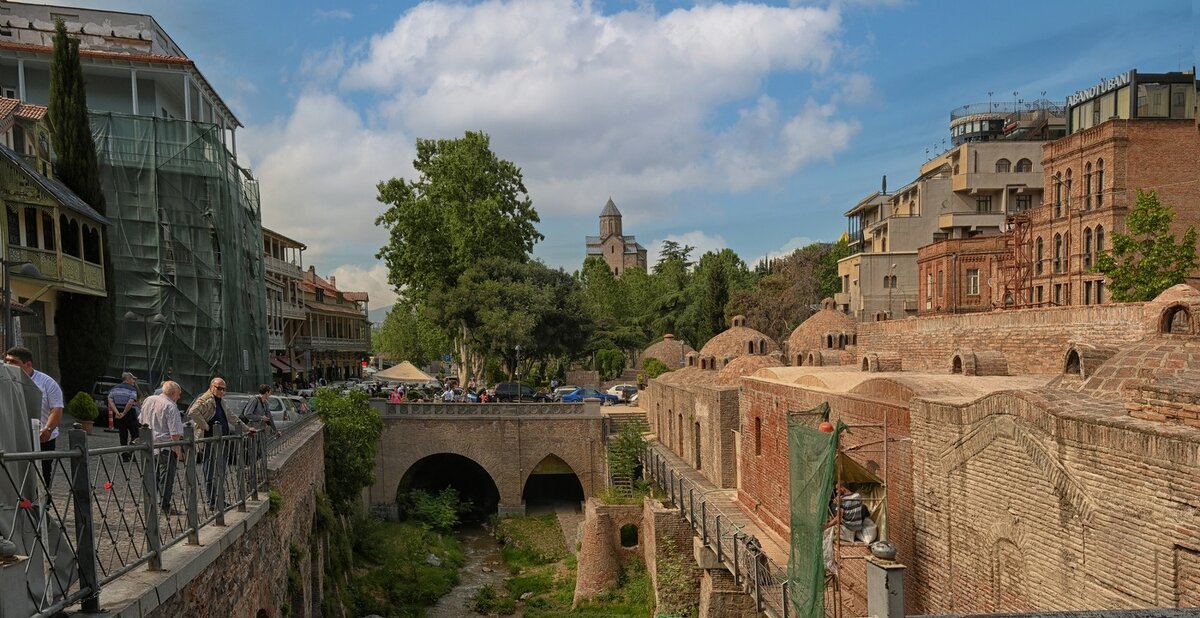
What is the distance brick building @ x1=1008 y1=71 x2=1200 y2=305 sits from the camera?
24766 mm

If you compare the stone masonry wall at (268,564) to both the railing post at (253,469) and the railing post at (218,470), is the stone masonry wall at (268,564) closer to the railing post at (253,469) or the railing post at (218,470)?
the railing post at (253,469)

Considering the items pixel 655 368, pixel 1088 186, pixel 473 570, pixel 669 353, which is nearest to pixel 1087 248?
pixel 1088 186

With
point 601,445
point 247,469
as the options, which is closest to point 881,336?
point 601,445

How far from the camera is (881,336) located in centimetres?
2350

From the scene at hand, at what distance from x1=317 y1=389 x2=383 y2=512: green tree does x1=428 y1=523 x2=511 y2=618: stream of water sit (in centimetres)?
408

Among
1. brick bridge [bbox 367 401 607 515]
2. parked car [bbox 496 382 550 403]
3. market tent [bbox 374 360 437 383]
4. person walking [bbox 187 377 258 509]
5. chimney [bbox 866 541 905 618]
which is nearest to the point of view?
chimney [bbox 866 541 905 618]

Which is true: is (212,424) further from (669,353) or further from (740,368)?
(669,353)

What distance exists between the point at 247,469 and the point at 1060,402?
380 inches

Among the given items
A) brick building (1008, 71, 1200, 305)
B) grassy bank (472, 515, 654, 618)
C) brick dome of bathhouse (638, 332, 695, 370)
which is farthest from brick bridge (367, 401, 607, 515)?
brick building (1008, 71, 1200, 305)

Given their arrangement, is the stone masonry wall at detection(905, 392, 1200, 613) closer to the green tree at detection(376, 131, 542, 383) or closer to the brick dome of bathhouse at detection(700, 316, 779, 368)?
the brick dome of bathhouse at detection(700, 316, 779, 368)

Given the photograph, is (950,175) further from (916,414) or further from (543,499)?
(916,414)

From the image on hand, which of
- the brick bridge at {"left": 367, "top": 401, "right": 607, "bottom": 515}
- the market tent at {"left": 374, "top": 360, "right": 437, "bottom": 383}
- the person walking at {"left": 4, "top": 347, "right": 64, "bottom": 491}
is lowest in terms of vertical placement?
the brick bridge at {"left": 367, "top": 401, "right": 607, "bottom": 515}

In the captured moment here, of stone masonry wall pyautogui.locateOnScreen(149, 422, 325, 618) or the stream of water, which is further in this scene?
the stream of water

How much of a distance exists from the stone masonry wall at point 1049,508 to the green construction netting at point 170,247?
19.4 meters
